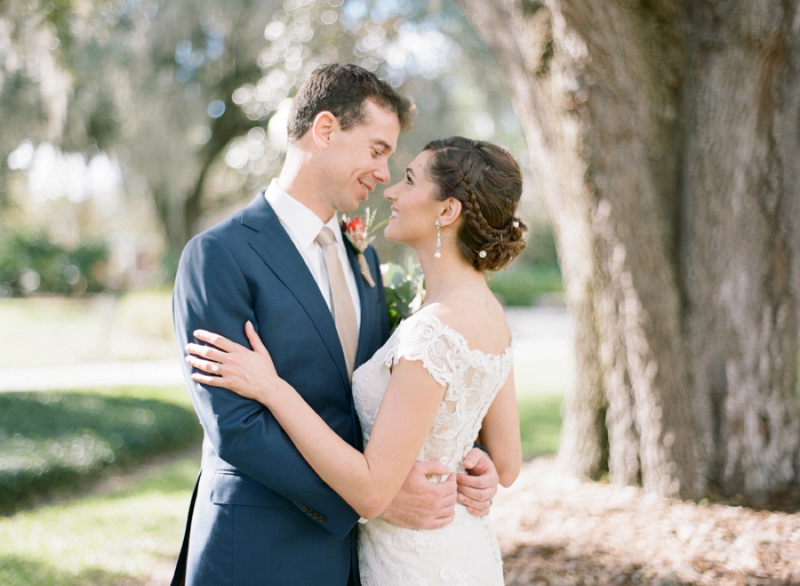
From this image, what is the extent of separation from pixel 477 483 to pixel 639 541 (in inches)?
75.3

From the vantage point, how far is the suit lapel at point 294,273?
1.98 m

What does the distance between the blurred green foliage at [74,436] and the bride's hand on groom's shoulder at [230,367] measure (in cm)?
424

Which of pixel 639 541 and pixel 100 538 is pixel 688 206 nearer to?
pixel 639 541

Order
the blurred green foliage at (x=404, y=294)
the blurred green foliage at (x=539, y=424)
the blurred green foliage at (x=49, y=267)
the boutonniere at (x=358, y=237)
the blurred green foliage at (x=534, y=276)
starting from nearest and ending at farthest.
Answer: the boutonniere at (x=358, y=237)
the blurred green foliage at (x=404, y=294)
the blurred green foliage at (x=539, y=424)
the blurred green foliage at (x=49, y=267)
the blurred green foliage at (x=534, y=276)

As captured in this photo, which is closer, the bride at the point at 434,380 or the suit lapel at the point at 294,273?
the bride at the point at 434,380

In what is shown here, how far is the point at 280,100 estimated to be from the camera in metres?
10.5

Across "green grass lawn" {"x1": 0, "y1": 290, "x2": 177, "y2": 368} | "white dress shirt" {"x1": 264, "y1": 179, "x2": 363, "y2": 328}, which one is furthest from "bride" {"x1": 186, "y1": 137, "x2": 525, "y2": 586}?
"green grass lawn" {"x1": 0, "y1": 290, "x2": 177, "y2": 368}

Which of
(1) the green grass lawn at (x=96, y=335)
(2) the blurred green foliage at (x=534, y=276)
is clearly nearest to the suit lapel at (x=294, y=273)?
(1) the green grass lawn at (x=96, y=335)

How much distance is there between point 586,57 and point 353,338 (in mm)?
2317

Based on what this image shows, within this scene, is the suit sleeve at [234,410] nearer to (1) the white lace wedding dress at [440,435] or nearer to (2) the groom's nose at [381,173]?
(1) the white lace wedding dress at [440,435]

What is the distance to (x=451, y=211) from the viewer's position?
2.18 metres

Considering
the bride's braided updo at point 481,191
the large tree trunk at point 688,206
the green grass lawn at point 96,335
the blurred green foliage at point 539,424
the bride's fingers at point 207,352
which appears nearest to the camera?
the bride's fingers at point 207,352

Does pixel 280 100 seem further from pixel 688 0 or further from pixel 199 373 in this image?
pixel 199 373

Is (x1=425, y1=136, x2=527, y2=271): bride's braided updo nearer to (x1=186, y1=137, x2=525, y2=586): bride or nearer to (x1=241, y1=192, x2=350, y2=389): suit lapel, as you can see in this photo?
(x1=186, y1=137, x2=525, y2=586): bride
